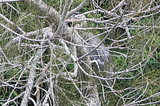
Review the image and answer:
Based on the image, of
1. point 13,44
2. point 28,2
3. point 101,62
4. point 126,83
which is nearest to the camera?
point 28,2

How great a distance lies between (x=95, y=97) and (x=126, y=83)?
131 centimetres

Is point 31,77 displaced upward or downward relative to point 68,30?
downward

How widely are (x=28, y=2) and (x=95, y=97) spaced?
33.0 inches

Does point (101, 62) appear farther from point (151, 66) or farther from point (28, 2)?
point (28, 2)

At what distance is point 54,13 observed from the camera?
41.3 inches

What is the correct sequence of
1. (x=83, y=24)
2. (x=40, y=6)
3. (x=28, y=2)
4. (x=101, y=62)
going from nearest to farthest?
(x=28, y=2) < (x=40, y=6) < (x=83, y=24) < (x=101, y=62)

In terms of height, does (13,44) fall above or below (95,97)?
above

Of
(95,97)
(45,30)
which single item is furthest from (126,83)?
(45,30)

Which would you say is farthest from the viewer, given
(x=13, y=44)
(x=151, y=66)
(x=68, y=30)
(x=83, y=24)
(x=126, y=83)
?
(x=151, y=66)

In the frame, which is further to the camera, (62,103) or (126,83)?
(126,83)

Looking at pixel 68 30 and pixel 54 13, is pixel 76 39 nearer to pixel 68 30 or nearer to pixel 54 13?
pixel 68 30

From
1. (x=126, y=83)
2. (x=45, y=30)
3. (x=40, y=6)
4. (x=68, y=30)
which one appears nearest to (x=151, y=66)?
(x=126, y=83)

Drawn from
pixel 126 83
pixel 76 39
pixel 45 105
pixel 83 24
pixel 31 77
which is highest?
pixel 83 24

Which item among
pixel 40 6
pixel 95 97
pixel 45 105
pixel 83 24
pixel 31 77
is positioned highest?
pixel 40 6
